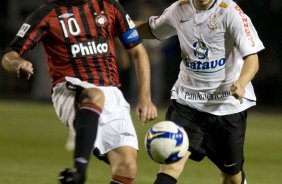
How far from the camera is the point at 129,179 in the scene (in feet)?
23.5

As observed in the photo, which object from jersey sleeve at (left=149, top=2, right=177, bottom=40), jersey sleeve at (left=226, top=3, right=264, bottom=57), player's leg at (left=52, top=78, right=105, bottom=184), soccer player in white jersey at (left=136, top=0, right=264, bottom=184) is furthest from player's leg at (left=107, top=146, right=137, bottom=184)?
jersey sleeve at (left=149, top=2, right=177, bottom=40)

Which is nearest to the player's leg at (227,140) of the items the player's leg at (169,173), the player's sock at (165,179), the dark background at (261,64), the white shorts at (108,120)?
the player's leg at (169,173)

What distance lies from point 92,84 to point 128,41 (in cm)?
57

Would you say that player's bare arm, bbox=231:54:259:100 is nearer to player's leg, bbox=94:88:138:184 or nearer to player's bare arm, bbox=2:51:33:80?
player's leg, bbox=94:88:138:184

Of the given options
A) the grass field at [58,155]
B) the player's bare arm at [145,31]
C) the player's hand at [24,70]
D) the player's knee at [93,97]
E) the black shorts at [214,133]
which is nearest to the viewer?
the player's hand at [24,70]

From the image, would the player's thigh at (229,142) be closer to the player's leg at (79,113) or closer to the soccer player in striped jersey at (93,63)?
the soccer player in striped jersey at (93,63)

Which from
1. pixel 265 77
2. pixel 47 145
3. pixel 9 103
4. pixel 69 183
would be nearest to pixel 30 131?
pixel 47 145

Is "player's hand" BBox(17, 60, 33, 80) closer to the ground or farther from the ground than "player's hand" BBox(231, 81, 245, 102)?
farther from the ground

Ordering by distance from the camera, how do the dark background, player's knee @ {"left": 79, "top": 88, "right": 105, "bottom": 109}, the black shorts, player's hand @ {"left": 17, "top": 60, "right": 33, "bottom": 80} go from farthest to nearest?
the dark background
the black shorts
player's knee @ {"left": 79, "top": 88, "right": 105, "bottom": 109}
player's hand @ {"left": 17, "top": 60, "right": 33, "bottom": 80}

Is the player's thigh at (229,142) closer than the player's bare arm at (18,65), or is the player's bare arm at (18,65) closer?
the player's bare arm at (18,65)

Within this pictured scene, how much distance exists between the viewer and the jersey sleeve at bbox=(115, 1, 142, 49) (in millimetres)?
7516

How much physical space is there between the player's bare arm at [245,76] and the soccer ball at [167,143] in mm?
595

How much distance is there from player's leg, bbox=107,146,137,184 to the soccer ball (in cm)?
20

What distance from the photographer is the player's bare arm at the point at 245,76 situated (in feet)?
23.2
